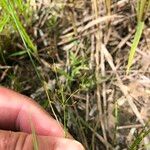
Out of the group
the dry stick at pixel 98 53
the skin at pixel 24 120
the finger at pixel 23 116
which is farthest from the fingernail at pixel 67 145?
the dry stick at pixel 98 53

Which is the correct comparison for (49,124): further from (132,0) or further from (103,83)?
(132,0)

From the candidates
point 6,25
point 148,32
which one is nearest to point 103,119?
point 148,32

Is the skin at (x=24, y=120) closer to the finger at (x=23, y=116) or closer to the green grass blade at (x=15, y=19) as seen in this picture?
the finger at (x=23, y=116)

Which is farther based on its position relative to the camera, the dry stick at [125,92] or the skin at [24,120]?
the dry stick at [125,92]

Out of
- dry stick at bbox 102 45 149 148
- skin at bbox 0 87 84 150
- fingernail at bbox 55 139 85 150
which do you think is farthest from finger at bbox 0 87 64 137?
dry stick at bbox 102 45 149 148

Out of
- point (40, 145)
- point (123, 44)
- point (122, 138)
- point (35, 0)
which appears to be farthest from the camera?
point (35, 0)

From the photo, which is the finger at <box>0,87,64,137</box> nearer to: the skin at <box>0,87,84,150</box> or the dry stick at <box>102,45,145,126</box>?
the skin at <box>0,87,84,150</box>

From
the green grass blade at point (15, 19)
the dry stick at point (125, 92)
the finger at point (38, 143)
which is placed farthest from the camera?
the dry stick at point (125, 92)
